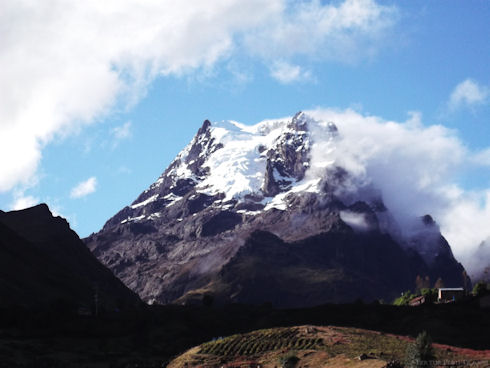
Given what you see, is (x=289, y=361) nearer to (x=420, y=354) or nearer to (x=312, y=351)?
(x=312, y=351)

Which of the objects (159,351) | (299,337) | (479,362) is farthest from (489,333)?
(159,351)

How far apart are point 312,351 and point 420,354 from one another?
2972 cm

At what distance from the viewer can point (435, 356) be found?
5192 inches

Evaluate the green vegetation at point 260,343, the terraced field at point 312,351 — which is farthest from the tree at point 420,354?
the green vegetation at point 260,343

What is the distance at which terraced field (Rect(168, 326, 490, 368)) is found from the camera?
440 ft

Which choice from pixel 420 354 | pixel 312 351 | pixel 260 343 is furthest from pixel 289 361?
pixel 420 354

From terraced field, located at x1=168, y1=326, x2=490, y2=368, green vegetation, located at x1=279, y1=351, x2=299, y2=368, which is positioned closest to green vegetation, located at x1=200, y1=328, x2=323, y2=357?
terraced field, located at x1=168, y1=326, x2=490, y2=368

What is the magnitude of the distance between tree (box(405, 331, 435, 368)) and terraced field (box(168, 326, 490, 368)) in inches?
97.2

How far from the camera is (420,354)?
123 m

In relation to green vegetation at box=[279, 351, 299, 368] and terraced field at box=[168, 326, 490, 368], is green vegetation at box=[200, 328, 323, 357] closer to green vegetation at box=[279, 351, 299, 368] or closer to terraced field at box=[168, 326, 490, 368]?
terraced field at box=[168, 326, 490, 368]

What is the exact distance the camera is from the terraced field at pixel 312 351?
13425 centimetres

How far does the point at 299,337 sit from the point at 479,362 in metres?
47.4

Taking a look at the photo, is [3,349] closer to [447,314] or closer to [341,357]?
[341,357]

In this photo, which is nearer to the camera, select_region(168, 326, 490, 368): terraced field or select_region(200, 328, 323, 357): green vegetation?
select_region(168, 326, 490, 368): terraced field
